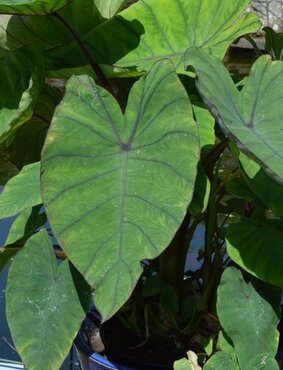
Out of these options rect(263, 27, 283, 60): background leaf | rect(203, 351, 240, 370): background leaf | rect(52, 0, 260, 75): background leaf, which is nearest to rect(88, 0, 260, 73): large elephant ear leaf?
rect(52, 0, 260, 75): background leaf

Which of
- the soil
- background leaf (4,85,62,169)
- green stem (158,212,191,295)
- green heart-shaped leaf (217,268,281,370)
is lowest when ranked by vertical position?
the soil

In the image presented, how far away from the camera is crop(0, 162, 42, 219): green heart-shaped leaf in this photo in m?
Answer: 1.33

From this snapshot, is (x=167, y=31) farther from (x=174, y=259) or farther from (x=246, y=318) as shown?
(x=246, y=318)

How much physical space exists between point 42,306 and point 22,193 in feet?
0.67

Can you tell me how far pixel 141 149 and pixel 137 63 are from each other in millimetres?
288

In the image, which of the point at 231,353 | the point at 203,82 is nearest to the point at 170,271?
the point at 231,353

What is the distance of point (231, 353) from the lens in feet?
4.47

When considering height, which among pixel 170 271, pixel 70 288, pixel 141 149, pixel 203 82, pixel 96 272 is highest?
pixel 203 82

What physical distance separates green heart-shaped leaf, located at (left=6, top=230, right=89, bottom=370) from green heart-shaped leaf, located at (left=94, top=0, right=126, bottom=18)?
422mm

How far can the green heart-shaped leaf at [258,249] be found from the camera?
1.34 metres

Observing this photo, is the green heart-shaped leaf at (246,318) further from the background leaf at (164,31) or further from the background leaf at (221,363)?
the background leaf at (164,31)

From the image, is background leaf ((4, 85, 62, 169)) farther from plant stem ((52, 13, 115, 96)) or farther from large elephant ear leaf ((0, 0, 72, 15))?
large elephant ear leaf ((0, 0, 72, 15))

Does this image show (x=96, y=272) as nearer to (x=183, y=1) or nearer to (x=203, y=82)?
(x=203, y=82)

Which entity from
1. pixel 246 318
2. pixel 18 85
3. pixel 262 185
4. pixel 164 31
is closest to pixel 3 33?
pixel 18 85
